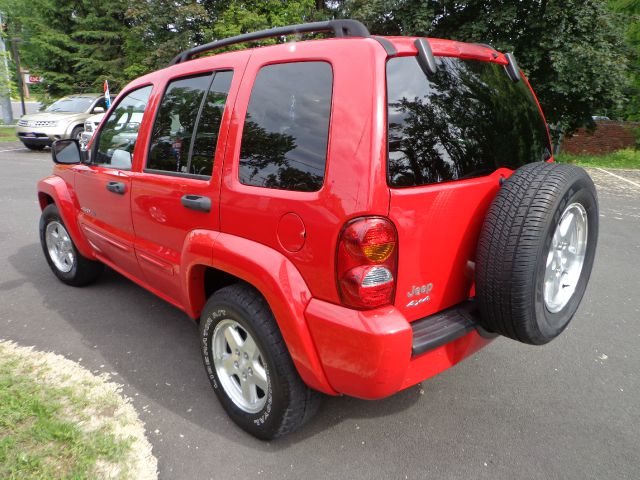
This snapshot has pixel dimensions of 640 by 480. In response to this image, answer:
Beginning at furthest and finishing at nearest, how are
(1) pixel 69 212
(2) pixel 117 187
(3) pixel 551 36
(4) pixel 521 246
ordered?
(3) pixel 551 36 → (1) pixel 69 212 → (2) pixel 117 187 → (4) pixel 521 246

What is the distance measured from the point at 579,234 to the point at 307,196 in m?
1.61

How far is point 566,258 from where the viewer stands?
8.20ft

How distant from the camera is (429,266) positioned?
2.00 meters

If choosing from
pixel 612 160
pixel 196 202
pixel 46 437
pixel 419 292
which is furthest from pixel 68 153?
pixel 612 160

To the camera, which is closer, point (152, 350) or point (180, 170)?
point (180, 170)

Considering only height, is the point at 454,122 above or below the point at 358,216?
above

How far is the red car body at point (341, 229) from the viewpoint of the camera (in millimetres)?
1802

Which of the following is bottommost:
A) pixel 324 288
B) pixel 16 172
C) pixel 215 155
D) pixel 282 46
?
pixel 16 172

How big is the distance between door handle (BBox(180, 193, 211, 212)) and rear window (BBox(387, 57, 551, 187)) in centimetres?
101

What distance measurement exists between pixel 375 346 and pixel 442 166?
843 mm

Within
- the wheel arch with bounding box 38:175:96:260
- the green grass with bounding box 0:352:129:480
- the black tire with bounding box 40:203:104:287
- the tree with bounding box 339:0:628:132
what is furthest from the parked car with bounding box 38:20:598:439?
the tree with bounding box 339:0:628:132

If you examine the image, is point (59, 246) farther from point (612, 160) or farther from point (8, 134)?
point (8, 134)

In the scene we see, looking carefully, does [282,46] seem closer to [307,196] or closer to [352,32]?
[352,32]

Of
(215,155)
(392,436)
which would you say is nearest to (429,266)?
(392,436)
